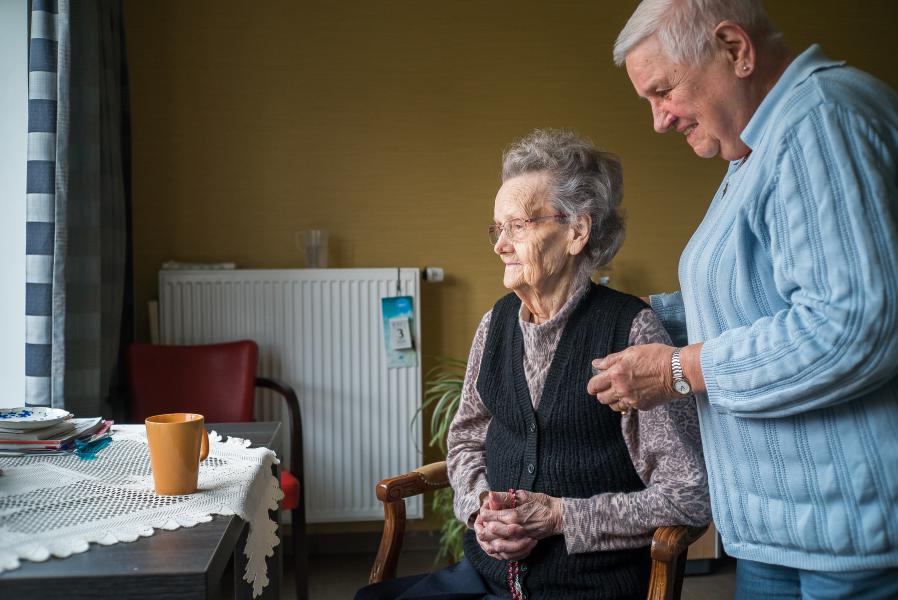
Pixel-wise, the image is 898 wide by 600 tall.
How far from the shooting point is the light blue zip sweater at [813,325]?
95cm

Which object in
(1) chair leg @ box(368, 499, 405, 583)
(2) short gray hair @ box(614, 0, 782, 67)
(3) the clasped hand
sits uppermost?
(2) short gray hair @ box(614, 0, 782, 67)

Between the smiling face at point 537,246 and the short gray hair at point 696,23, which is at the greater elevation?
the short gray hair at point 696,23

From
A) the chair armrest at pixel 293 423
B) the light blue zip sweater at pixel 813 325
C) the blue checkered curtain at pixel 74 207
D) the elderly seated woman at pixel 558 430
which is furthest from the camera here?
the chair armrest at pixel 293 423

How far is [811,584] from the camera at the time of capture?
108 cm

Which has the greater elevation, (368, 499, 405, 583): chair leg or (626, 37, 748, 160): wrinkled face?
(626, 37, 748, 160): wrinkled face

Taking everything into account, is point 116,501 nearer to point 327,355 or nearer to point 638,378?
point 638,378

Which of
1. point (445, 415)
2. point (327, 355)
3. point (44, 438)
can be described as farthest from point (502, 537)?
point (327, 355)

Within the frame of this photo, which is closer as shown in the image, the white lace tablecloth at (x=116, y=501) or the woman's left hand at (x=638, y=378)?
the white lace tablecloth at (x=116, y=501)

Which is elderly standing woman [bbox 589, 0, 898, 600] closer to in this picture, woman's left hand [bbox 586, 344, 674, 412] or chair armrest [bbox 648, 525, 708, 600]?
woman's left hand [bbox 586, 344, 674, 412]

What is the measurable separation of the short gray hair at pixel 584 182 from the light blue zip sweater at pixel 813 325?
21.2 inches

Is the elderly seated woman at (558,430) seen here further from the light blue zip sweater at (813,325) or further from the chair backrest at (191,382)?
the chair backrest at (191,382)

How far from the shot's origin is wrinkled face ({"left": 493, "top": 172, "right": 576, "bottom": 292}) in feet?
5.47

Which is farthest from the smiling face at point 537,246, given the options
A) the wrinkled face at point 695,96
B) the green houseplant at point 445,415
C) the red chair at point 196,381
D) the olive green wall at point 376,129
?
the olive green wall at point 376,129

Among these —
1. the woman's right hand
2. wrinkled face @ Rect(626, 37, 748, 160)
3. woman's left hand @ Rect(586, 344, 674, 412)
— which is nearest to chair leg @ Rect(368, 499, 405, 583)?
the woman's right hand
